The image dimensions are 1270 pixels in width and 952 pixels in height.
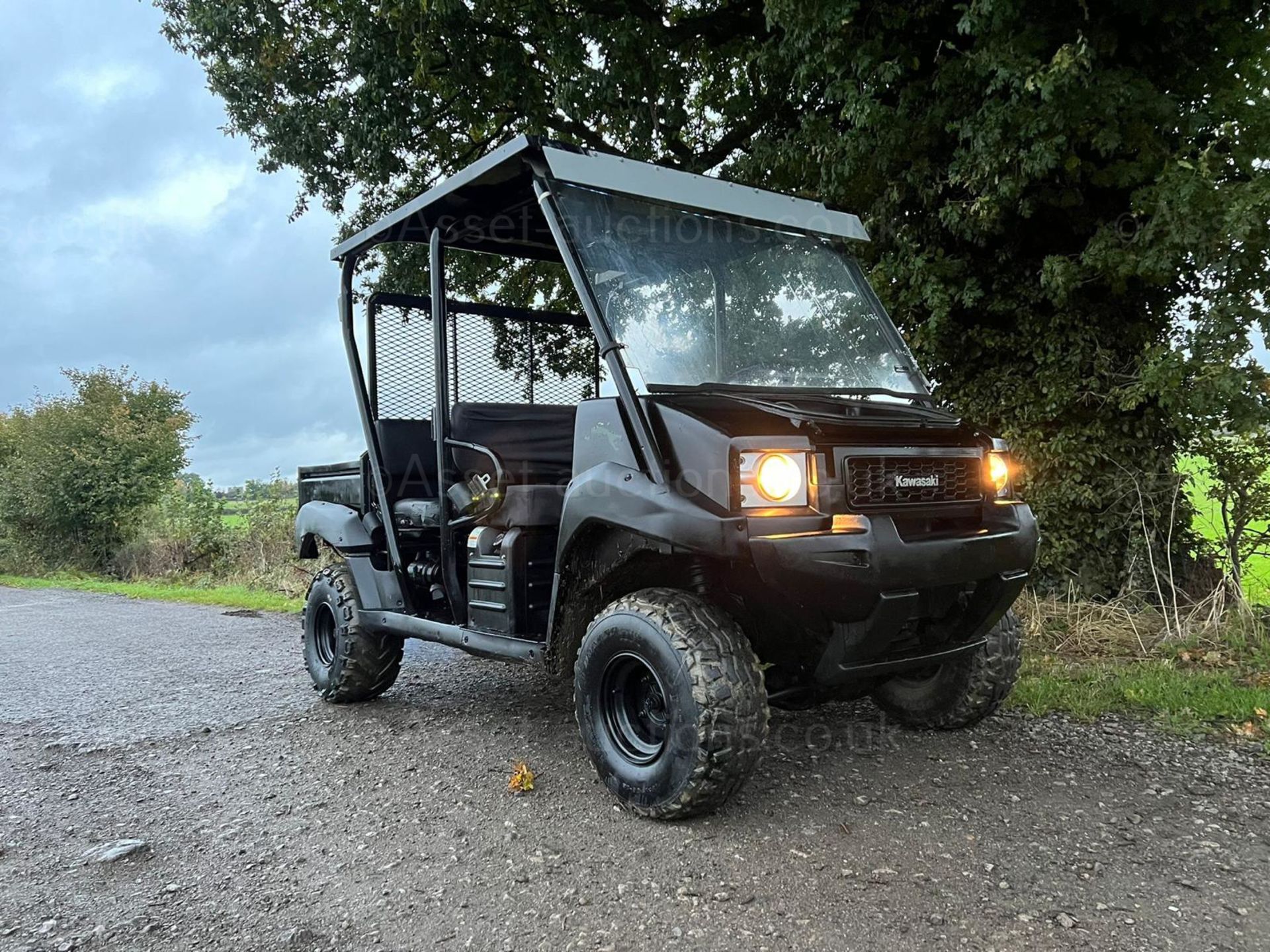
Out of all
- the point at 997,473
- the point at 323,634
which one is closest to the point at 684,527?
the point at 997,473

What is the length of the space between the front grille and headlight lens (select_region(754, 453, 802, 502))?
0.21 m

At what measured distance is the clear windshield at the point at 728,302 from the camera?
3.72 m

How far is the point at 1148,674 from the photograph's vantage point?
5.46m

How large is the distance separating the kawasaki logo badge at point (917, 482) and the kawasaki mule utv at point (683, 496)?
0.01m

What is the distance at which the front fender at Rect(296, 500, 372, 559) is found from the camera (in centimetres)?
516

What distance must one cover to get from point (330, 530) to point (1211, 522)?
20.4 feet

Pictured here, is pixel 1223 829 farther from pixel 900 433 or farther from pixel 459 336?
pixel 459 336

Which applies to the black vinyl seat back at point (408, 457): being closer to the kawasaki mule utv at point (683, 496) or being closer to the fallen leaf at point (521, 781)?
the kawasaki mule utv at point (683, 496)

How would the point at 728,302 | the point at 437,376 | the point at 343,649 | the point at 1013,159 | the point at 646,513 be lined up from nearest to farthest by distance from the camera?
the point at 646,513, the point at 728,302, the point at 437,376, the point at 343,649, the point at 1013,159

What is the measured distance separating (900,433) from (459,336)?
2.78 metres

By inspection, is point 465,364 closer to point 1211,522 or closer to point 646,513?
point 646,513

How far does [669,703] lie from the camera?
3260 mm

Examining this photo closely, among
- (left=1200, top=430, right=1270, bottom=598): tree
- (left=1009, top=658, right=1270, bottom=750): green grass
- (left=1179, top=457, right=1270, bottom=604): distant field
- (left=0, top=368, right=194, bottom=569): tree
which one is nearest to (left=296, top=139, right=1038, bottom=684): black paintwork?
(left=1009, top=658, right=1270, bottom=750): green grass

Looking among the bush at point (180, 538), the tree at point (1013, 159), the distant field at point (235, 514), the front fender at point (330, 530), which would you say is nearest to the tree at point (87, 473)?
the bush at point (180, 538)
